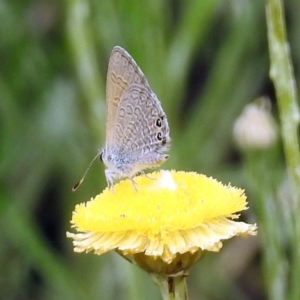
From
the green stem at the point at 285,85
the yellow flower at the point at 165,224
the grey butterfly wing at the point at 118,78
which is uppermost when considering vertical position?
the grey butterfly wing at the point at 118,78

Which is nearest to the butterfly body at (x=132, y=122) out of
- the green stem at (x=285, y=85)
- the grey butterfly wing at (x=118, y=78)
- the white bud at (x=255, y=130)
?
the grey butterfly wing at (x=118, y=78)

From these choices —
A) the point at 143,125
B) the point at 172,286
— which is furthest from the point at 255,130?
the point at 172,286

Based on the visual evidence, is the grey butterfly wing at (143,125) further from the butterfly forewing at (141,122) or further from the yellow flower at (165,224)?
the yellow flower at (165,224)

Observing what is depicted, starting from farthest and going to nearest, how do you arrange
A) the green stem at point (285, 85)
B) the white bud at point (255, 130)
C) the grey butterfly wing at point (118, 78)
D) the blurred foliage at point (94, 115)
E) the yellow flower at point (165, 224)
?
1. the blurred foliage at point (94, 115)
2. the white bud at point (255, 130)
3. the grey butterfly wing at point (118, 78)
4. the green stem at point (285, 85)
5. the yellow flower at point (165, 224)

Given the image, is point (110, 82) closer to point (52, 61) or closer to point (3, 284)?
point (52, 61)

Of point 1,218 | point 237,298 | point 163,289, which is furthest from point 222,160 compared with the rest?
point 163,289

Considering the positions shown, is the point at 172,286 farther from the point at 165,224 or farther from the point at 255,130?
the point at 255,130

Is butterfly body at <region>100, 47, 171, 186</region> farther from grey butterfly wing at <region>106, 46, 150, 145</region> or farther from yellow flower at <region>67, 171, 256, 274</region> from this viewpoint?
yellow flower at <region>67, 171, 256, 274</region>
